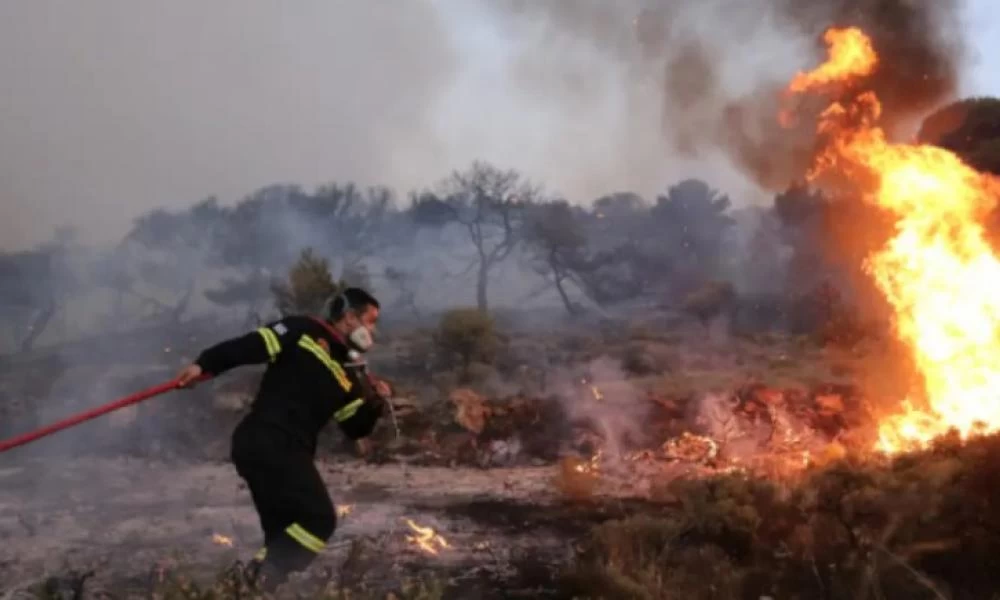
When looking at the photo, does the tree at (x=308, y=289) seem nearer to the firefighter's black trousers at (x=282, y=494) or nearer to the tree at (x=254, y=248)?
the tree at (x=254, y=248)

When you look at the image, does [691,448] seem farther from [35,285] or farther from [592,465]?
[35,285]

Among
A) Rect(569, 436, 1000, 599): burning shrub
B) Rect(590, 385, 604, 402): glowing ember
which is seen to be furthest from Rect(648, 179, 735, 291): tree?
Rect(569, 436, 1000, 599): burning shrub

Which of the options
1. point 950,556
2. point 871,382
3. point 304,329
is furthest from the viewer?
point 871,382

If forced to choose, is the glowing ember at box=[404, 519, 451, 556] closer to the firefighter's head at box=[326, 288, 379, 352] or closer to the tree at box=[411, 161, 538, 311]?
the firefighter's head at box=[326, 288, 379, 352]

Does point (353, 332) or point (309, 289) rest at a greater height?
point (309, 289)

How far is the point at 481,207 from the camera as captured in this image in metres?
26.3

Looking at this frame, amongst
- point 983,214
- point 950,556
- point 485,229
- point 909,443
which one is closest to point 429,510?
point 950,556

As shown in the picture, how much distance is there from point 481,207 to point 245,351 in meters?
21.9

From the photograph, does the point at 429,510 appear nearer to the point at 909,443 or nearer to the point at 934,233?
the point at 909,443

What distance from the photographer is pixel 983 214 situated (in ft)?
37.0

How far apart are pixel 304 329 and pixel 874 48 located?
1260 centimetres

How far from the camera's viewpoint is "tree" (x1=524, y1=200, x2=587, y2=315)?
26.0 metres

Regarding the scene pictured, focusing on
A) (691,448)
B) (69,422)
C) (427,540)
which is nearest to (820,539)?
(427,540)

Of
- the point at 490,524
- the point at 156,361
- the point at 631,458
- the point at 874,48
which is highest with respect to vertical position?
the point at 874,48
